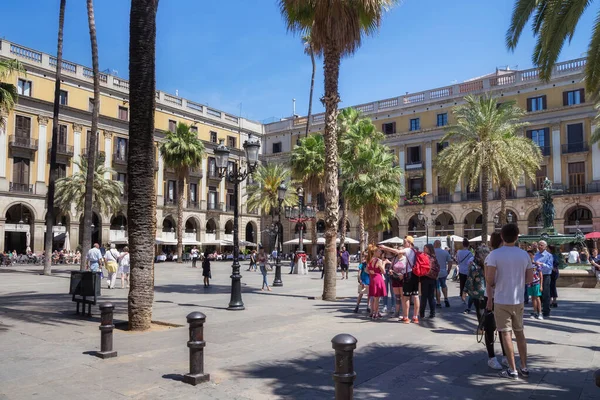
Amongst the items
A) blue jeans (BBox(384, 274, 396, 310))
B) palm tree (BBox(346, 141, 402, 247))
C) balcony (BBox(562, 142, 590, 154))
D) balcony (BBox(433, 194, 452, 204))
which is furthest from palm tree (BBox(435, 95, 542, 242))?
balcony (BBox(433, 194, 452, 204))

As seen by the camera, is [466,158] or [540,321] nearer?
[540,321]

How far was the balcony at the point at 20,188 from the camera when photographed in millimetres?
37322

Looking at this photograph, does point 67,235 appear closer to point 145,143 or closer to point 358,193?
point 358,193

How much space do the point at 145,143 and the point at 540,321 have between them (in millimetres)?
A: 8423

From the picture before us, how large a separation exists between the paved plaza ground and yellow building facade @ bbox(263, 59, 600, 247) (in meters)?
26.5

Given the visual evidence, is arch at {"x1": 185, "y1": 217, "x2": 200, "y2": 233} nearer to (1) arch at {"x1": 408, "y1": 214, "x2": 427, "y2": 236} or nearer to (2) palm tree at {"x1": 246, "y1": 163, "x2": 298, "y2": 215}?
(2) palm tree at {"x1": 246, "y1": 163, "x2": 298, "y2": 215}

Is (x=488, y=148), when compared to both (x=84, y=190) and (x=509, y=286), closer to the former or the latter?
(x=509, y=286)

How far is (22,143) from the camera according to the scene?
37688 millimetres

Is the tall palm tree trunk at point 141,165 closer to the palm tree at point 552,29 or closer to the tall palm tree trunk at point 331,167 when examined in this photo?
the tall palm tree trunk at point 331,167

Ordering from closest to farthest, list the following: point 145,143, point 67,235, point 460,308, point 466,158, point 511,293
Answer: point 511,293
point 145,143
point 460,308
point 466,158
point 67,235

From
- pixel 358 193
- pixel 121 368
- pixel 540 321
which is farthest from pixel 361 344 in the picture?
pixel 358 193

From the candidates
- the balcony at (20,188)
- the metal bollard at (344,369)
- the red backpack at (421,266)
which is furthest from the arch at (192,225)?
the metal bollard at (344,369)

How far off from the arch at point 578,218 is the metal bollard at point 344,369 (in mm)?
40838

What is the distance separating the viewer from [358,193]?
89.3 feet
